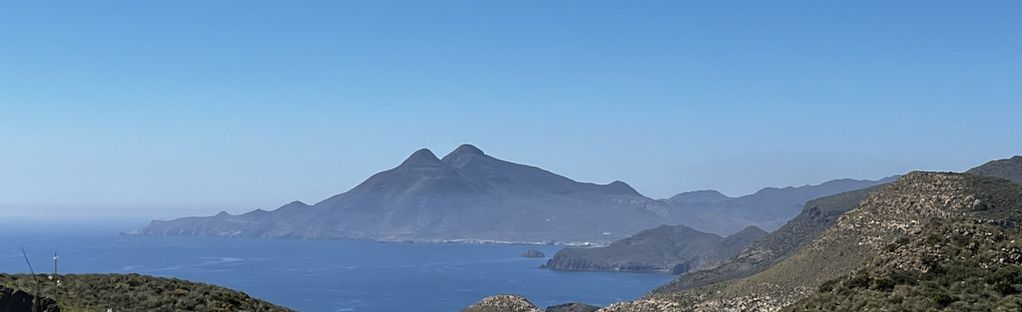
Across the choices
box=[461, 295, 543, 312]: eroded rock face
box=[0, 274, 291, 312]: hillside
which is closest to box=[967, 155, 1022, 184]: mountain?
box=[461, 295, 543, 312]: eroded rock face

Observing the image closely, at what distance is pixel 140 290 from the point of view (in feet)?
105

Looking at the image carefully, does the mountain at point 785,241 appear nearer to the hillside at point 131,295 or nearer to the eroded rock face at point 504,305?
the eroded rock face at point 504,305

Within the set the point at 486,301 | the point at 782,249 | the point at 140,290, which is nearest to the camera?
the point at 140,290

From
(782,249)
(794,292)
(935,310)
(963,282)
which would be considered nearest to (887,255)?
(963,282)

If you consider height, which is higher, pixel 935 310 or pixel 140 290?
pixel 140 290

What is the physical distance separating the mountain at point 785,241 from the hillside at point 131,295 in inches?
4966

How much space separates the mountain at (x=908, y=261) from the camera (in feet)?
107

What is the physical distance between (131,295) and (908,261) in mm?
29546

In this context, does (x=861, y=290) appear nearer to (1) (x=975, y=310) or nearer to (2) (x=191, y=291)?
(1) (x=975, y=310)

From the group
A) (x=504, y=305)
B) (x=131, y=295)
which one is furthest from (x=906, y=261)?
(x=504, y=305)

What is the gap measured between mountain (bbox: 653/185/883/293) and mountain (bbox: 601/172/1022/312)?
8356 centimetres

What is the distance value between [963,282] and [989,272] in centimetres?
140

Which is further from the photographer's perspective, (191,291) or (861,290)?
(861,290)

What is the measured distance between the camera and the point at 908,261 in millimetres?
36781
